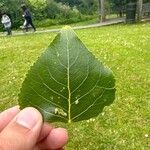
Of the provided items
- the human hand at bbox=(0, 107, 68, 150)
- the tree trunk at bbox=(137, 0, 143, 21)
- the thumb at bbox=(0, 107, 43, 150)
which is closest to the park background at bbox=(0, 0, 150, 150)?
the human hand at bbox=(0, 107, 68, 150)

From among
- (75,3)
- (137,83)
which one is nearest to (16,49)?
(137,83)

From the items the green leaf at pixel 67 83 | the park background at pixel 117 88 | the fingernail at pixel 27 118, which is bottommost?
the park background at pixel 117 88

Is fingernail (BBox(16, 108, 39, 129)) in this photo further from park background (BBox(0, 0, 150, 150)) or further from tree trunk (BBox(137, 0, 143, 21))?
tree trunk (BBox(137, 0, 143, 21))

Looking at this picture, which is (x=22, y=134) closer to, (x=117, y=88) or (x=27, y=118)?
(x=27, y=118)

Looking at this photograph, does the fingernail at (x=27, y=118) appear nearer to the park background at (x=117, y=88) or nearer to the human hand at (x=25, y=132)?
the human hand at (x=25, y=132)

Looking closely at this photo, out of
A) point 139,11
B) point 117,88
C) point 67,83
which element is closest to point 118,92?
point 117,88

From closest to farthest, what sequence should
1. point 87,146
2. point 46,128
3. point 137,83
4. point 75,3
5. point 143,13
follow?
1. point 46,128
2. point 87,146
3. point 137,83
4. point 143,13
5. point 75,3

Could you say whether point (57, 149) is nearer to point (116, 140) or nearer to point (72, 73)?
point (72, 73)

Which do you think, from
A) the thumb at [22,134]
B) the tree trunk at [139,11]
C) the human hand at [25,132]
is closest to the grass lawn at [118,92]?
the human hand at [25,132]
